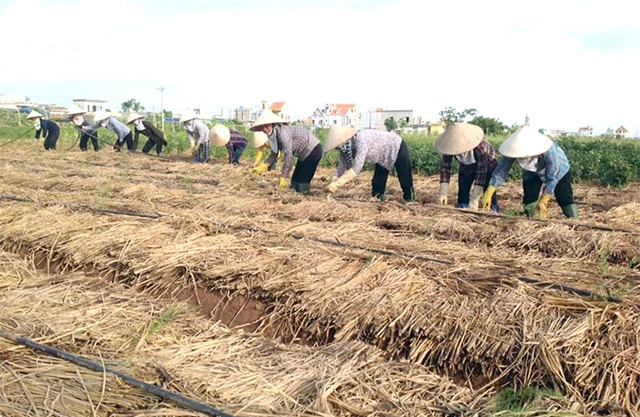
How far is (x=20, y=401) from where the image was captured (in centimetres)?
212

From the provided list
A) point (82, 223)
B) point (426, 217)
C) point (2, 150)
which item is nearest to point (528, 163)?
point (426, 217)

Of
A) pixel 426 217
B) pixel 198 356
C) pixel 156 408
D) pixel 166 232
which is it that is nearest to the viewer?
pixel 156 408

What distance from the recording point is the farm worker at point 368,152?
247 inches

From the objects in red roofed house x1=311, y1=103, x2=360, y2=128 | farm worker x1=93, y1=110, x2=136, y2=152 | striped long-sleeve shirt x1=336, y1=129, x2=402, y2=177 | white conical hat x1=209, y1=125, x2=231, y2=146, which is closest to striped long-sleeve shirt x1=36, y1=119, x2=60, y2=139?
farm worker x1=93, y1=110, x2=136, y2=152

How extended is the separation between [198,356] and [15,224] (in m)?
3.26

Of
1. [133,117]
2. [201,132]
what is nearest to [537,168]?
[201,132]

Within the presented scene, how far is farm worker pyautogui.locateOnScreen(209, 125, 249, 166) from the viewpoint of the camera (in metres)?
12.0

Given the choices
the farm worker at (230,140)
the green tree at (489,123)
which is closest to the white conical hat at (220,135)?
the farm worker at (230,140)

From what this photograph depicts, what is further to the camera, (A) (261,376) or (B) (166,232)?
(B) (166,232)

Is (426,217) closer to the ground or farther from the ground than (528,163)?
closer to the ground

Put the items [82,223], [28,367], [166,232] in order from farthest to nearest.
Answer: [82,223] → [166,232] → [28,367]

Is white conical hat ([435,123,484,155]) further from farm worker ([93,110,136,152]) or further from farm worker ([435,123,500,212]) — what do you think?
farm worker ([93,110,136,152])

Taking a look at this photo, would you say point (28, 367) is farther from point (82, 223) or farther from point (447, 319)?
point (82, 223)

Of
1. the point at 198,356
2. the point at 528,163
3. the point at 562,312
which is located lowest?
the point at 198,356
